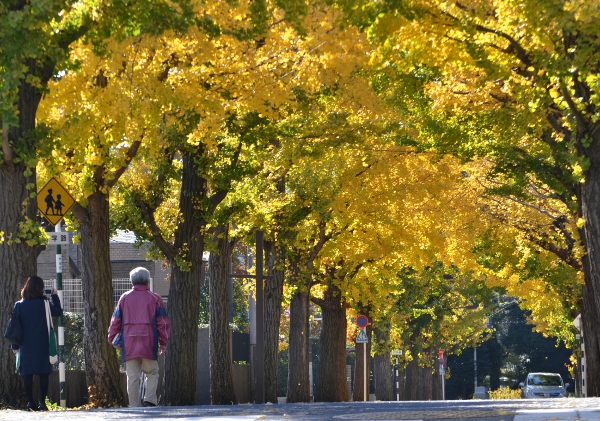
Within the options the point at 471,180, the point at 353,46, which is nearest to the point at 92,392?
the point at 353,46

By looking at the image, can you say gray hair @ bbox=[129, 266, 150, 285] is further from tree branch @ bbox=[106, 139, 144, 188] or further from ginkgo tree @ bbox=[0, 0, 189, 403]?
tree branch @ bbox=[106, 139, 144, 188]

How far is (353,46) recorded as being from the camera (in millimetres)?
17500

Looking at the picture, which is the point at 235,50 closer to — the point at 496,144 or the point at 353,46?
the point at 353,46

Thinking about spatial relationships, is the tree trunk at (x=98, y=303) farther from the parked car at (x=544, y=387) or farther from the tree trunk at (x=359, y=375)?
the parked car at (x=544, y=387)

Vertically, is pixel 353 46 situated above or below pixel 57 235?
above

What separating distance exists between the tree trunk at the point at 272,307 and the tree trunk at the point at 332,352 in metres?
5.48

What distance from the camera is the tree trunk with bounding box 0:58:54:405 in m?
14.3

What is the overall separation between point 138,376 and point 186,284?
7.39 metres

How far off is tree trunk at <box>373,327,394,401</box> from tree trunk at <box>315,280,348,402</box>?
12502 millimetres

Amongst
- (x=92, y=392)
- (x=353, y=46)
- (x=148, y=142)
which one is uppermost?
(x=353, y=46)

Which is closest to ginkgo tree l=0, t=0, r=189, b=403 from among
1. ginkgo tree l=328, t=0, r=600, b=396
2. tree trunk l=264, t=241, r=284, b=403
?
ginkgo tree l=328, t=0, r=600, b=396

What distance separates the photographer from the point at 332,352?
35750 mm

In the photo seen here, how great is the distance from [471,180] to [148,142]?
11.1 metres

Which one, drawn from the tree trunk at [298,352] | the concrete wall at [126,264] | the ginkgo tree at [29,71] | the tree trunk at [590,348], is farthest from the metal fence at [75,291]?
the ginkgo tree at [29,71]
